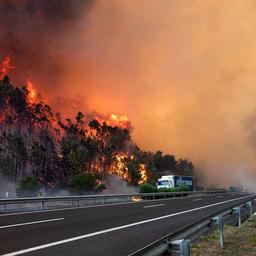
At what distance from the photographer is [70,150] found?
107 metres

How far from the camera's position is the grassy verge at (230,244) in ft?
27.8

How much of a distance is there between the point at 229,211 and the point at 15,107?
105m

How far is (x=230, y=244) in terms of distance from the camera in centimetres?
966

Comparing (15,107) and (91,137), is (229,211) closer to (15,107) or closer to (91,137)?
(15,107)

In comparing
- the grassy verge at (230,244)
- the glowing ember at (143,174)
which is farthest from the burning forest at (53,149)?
the grassy verge at (230,244)

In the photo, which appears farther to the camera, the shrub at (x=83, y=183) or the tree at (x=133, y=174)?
the tree at (x=133, y=174)

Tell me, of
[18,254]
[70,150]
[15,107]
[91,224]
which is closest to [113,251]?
[18,254]

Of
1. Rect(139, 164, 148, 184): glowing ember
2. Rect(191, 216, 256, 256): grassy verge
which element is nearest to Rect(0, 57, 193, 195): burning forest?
Rect(139, 164, 148, 184): glowing ember

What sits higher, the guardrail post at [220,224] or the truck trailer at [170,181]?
the truck trailer at [170,181]

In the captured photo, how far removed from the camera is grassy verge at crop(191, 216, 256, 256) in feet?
Result: 27.8

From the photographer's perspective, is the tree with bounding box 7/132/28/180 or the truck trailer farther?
the tree with bounding box 7/132/28/180

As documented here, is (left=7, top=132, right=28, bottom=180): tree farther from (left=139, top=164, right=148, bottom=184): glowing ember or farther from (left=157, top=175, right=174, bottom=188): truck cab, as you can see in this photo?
(left=157, top=175, right=174, bottom=188): truck cab

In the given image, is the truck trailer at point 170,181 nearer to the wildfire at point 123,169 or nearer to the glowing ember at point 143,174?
the glowing ember at point 143,174

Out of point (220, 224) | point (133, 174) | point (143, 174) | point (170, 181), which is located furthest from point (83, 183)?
point (220, 224)
